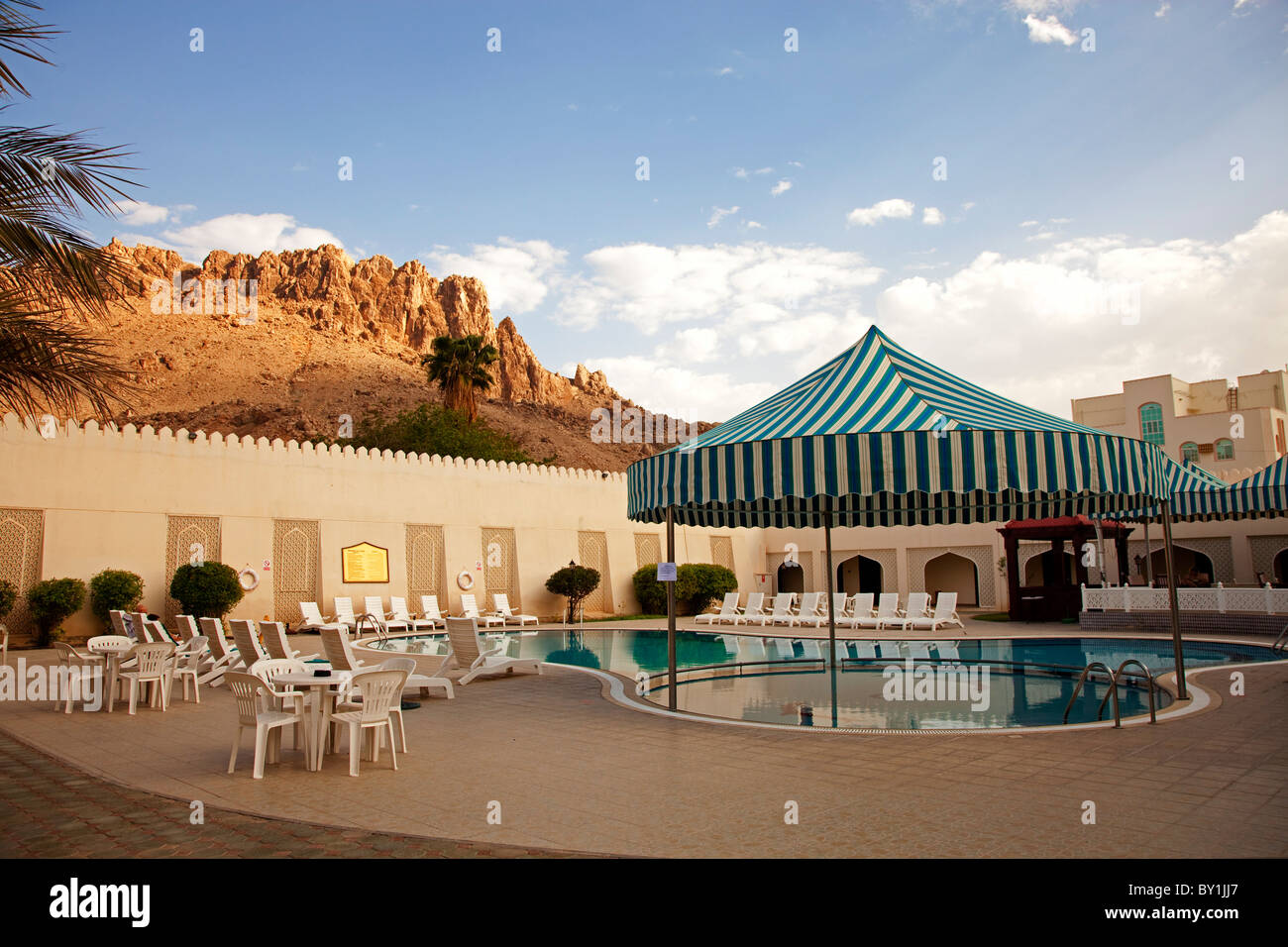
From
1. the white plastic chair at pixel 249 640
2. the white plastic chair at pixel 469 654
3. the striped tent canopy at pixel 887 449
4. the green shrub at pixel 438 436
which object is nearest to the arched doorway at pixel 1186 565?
the striped tent canopy at pixel 887 449

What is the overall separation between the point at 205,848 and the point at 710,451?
15.4ft

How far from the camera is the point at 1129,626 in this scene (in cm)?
1627

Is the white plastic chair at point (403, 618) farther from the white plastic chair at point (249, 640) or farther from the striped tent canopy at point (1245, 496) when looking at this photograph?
the striped tent canopy at point (1245, 496)

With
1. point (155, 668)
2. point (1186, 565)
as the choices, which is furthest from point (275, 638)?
point (1186, 565)

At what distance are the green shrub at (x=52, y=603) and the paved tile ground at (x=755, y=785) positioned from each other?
9.76 meters

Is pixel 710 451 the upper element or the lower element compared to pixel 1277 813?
upper

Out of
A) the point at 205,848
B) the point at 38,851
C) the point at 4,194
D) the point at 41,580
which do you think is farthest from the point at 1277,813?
the point at 41,580

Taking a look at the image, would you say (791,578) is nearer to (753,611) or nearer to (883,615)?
(753,611)

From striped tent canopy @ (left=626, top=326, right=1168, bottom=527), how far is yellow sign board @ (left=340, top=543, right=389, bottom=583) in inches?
540

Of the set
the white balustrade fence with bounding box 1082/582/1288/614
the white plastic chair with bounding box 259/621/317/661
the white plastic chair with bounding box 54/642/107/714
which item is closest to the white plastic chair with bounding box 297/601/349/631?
the white plastic chair with bounding box 54/642/107/714

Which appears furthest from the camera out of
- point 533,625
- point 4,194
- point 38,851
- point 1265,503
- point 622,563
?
point 622,563

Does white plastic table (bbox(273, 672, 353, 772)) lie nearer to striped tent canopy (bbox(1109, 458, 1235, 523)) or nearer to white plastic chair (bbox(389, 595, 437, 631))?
striped tent canopy (bbox(1109, 458, 1235, 523))

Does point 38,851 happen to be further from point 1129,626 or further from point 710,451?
point 1129,626

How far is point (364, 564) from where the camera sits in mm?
20812
